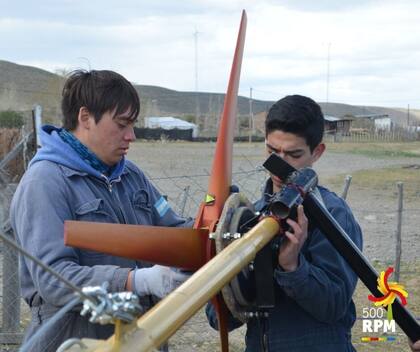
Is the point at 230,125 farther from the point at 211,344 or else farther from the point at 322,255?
the point at 211,344

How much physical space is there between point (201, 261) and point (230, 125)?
62 centimetres

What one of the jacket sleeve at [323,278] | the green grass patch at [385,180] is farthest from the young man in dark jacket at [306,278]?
the green grass patch at [385,180]

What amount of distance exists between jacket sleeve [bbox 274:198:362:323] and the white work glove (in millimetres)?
396

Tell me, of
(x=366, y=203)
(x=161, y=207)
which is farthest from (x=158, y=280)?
(x=366, y=203)

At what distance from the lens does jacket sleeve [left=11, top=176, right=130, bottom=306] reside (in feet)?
7.18

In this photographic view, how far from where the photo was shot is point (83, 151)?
99.4 inches

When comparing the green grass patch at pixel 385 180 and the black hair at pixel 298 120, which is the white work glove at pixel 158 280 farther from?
the green grass patch at pixel 385 180

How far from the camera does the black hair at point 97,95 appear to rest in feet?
8.21

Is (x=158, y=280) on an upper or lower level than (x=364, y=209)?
upper

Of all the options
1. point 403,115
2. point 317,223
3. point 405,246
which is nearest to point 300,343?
point 317,223

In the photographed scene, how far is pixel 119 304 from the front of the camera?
104 centimetres

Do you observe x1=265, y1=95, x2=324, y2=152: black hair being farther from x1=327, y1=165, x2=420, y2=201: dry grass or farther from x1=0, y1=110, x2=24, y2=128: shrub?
x1=0, y1=110, x2=24, y2=128: shrub

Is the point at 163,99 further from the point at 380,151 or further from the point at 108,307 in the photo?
the point at 108,307

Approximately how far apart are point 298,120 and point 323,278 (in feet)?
2.17
